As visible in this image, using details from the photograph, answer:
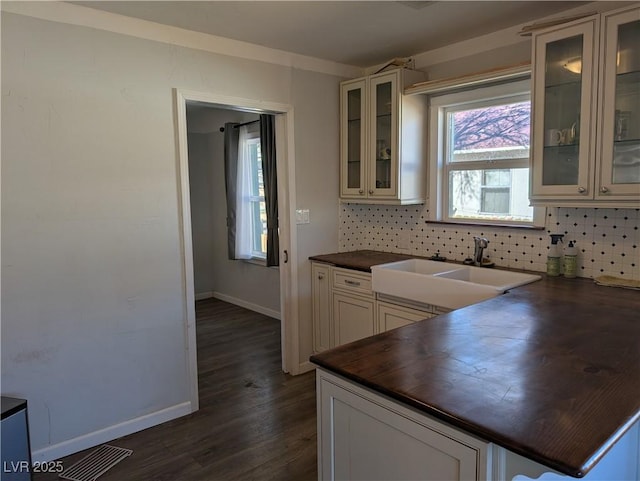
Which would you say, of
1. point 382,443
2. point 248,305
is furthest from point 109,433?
point 248,305

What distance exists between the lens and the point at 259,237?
5344 mm

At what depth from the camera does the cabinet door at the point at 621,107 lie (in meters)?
2.18

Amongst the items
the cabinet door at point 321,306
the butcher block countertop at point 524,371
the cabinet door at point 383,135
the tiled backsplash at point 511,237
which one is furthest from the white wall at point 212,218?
the butcher block countertop at point 524,371

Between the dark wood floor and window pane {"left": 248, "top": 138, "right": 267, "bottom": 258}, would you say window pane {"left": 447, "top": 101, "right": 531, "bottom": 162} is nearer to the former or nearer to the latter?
the dark wood floor

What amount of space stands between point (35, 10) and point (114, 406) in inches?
85.3

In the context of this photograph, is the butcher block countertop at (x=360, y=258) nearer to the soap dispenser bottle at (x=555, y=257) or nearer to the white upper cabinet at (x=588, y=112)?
the soap dispenser bottle at (x=555, y=257)

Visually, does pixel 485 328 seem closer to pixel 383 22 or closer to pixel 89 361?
pixel 383 22

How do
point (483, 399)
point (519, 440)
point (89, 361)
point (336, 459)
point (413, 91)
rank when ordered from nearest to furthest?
1. point (519, 440)
2. point (483, 399)
3. point (336, 459)
4. point (89, 361)
5. point (413, 91)

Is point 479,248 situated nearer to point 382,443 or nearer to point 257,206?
point 382,443

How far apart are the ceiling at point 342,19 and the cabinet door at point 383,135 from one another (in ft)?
0.88

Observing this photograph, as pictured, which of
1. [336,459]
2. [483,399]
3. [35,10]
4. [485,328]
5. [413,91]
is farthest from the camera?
[413,91]

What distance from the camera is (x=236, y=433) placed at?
273cm

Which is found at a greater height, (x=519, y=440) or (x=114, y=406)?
(x=519, y=440)

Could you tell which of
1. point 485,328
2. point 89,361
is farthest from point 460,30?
point 89,361
